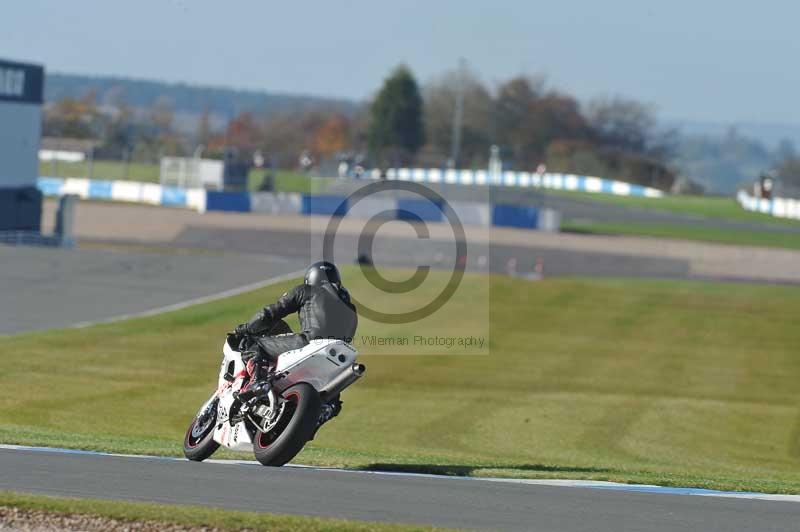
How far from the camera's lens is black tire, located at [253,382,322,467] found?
33.7ft

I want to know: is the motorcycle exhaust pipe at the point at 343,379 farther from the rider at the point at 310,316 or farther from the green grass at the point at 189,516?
the green grass at the point at 189,516

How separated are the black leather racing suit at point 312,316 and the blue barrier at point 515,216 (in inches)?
1910

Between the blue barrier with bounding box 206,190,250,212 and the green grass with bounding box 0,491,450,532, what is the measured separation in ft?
173

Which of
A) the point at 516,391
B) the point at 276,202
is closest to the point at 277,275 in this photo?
the point at 516,391

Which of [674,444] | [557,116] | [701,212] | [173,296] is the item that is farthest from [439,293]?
[557,116]

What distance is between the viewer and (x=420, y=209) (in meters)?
59.3

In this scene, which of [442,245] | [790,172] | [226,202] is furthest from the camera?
[790,172]

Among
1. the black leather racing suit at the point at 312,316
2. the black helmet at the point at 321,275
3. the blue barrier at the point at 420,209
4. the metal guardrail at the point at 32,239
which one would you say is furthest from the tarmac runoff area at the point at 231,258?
the black helmet at the point at 321,275

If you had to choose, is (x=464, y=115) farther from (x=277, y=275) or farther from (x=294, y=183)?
(x=277, y=275)

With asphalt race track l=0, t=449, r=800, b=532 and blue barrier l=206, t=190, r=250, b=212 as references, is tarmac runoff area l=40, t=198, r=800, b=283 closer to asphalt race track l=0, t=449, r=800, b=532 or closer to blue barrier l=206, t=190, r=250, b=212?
blue barrier l=206, t=190, r=250, b=212

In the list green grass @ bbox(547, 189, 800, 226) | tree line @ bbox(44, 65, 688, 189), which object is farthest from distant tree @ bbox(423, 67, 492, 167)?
green grass @ bbox(547, 189, 800, 226)

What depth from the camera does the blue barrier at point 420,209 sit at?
191ft

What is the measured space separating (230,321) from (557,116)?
121979 mm

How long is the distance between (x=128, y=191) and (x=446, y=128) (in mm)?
78252
